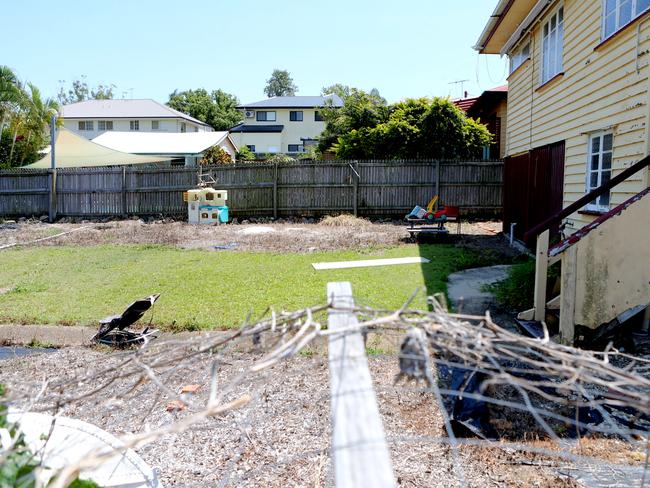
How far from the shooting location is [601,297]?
5141 millimetres

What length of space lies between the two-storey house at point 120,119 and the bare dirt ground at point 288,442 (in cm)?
4062

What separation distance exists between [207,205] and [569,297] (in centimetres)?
1344

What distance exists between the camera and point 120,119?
4284cm

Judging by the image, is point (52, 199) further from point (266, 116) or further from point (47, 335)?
point (266, 116)

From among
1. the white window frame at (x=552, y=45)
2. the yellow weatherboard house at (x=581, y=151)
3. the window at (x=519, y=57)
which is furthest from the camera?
the window at (x=519, y=57)

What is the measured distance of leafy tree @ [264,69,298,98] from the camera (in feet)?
318

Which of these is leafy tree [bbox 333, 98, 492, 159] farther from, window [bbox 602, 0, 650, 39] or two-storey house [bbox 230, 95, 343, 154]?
two-storey house [bbox 230, 95, 343, 154]

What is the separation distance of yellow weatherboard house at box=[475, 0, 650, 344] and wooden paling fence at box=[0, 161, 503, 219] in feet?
13.0

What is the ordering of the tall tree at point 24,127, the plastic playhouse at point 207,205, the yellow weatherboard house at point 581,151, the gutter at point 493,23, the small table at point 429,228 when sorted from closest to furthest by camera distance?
1. the yellow weatherboard house at point 581,151
2. the gutter at point 493,23
3. the small table at point 429,228
4. the plastic playhouse at point 207,205
5. the tall tree at point 24,127

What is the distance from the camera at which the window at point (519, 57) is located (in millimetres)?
11695

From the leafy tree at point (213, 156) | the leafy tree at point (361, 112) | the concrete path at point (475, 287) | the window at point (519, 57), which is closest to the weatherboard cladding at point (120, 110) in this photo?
the leafy tree at point (213, 156)

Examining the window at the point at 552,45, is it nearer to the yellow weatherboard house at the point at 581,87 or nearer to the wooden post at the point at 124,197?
the yellow weatherboard house at the point at 581,87

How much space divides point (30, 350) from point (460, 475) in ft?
14.6

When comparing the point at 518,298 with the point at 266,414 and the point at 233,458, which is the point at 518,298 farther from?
the point at 233,458
